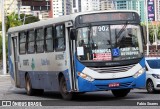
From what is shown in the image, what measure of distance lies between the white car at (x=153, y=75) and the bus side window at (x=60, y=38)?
5.25 m

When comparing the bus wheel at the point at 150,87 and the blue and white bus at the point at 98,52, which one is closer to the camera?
the blue and white bus at the point at 98,52

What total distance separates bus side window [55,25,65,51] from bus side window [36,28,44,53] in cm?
150

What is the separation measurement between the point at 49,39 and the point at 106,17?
277cm

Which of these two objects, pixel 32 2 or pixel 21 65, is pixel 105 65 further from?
pixel 32 2

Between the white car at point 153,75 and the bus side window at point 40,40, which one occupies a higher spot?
the bus side window at point 40,40

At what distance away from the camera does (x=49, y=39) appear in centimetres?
2108

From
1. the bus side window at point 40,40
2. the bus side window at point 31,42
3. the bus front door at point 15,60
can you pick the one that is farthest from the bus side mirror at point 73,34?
the bus front door at point 15,60

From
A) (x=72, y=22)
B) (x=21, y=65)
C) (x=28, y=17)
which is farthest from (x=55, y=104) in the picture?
(x=28, y=17)

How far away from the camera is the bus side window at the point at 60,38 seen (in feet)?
65.3

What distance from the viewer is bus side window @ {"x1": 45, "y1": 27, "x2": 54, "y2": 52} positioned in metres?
20.9

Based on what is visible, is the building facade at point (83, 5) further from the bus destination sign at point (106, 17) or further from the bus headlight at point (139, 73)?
the bus headlight at point (139, 73)

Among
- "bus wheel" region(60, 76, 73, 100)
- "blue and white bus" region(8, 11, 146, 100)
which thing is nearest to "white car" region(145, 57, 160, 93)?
"blue and white bus" region(8, 11, 146, 100)

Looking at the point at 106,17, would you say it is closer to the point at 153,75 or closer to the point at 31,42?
the point at 31,42

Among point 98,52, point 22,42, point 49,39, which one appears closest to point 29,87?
point 22,42
